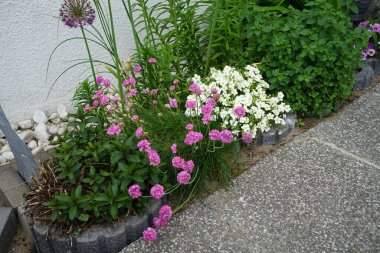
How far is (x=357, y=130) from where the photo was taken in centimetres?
285

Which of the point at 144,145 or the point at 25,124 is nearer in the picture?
the point at 144,145

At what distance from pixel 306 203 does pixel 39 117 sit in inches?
85.6

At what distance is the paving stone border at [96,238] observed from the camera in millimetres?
1897

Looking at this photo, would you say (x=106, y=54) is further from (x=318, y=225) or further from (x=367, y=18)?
(x=367, y=18)

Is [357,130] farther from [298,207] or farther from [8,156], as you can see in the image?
[8,156]

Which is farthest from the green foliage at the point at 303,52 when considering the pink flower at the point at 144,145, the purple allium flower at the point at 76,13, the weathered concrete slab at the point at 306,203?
the pink flower at the point at 144,145

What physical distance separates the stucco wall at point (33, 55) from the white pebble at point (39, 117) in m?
0.04

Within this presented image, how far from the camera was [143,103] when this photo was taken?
8.99 ft

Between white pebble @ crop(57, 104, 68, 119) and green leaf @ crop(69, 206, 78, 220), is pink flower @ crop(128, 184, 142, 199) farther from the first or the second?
white pebble @ crop(57, 104, 68, 119)

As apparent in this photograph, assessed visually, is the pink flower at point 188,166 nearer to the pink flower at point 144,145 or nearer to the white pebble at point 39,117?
the pink flower at point 144,145

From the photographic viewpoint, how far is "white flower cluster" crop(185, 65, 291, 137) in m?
2.62

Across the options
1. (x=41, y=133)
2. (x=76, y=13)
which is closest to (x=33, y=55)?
(x=41, y=133)

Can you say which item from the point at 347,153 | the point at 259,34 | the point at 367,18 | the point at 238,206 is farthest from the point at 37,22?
the point at 367,18

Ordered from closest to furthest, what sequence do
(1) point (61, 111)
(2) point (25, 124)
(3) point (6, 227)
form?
(3) point (6, 227)
(2) point (25, 124)
(1) point (61, 111)
